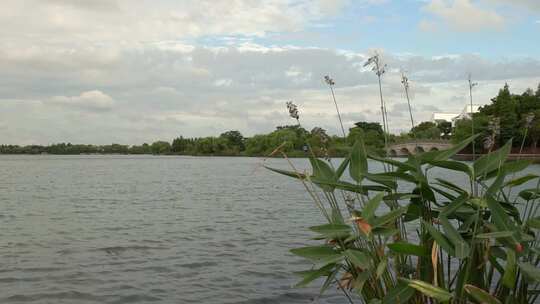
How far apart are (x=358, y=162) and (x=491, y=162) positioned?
3.27 ft

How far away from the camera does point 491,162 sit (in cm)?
412

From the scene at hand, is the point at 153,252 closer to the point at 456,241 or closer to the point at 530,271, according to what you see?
the point at 456,241

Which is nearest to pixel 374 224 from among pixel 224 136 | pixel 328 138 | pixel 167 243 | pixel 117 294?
pixel 328 138

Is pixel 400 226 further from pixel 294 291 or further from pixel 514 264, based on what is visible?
pixel 294 291

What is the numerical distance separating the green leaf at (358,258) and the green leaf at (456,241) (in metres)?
0.59

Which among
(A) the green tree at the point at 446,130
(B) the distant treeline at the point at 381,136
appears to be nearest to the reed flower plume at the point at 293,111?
(B) the distant treeline at the point at 381,136

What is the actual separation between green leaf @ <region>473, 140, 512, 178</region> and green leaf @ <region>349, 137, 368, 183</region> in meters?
0.84

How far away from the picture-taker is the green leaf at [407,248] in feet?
11.9

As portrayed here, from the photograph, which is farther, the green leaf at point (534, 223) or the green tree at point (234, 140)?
the green tree at point (234, 140)

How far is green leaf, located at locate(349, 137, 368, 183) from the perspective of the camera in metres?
4.39

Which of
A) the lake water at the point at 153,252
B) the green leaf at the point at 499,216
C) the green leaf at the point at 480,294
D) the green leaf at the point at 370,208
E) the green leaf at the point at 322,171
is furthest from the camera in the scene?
the lake water at the point at 153,252

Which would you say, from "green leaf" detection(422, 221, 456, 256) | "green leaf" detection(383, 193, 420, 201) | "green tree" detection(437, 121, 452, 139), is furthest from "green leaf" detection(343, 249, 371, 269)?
"green tree" detection(437, 121, 452, 139)

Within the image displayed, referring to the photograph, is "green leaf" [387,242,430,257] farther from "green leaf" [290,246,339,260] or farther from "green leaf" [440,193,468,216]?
"green leaf" [290,246,339,260]

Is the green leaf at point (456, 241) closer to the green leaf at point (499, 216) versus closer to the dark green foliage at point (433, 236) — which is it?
the dark green foliage at point (433, 236)
